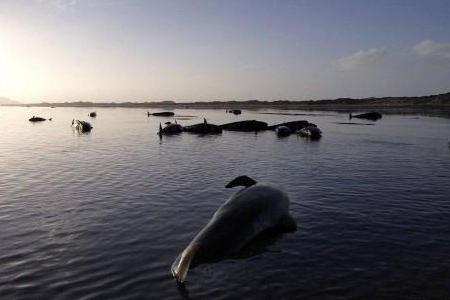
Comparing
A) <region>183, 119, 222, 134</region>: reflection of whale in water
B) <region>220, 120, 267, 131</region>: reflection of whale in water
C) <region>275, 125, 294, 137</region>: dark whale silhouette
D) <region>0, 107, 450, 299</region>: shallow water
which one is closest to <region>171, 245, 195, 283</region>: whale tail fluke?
<region>0, 107, 450, 299</region>: shallow water

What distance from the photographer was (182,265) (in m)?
9.44

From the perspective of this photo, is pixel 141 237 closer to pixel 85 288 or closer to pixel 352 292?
pixel 85 288

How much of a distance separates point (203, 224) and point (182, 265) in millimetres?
3747

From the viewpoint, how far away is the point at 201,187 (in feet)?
61.6

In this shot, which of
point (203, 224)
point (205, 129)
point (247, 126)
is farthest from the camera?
point (247, 126)

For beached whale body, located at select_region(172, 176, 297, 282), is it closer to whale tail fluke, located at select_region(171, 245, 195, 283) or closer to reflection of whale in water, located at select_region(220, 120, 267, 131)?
whale tail fluke, located at select_region(171, 245, 195, 283)

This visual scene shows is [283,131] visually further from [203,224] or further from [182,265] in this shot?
[182,265]

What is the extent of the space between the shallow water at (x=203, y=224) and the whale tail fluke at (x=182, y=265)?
22 cm

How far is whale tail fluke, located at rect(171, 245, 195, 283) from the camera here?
919 centimetres

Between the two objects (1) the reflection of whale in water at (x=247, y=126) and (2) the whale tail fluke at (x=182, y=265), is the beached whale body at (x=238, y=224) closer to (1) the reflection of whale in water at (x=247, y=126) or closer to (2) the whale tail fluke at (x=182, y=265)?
(2) the whale tail fluke at (x=182, y=265)

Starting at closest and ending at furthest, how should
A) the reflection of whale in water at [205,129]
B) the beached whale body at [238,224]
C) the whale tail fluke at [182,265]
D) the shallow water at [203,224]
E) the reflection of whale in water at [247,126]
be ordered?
1. the shallow water at [203,224]
2. the whale tail fluke at [182,265]
3. the beached whale body at [238,224]
4. the reflection of whale in water at [205,129]
5. the reflection of whale in water at [247,126]

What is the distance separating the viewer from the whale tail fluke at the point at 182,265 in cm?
919

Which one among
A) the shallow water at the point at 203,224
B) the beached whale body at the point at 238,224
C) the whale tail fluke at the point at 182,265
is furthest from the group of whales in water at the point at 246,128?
the whale tail fluke at the point at 182,265

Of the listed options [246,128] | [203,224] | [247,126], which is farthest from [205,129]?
[203,224]
